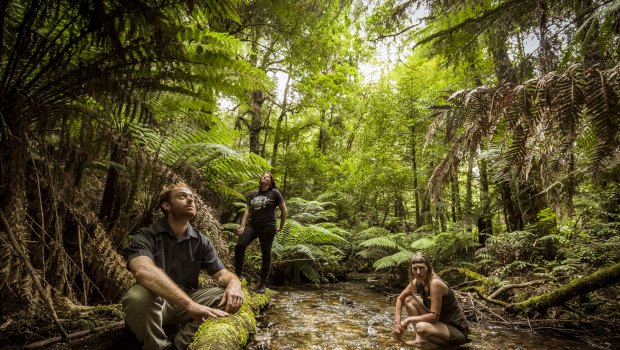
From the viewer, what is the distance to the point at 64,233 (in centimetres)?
299

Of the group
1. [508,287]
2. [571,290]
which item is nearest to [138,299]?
[571,290]

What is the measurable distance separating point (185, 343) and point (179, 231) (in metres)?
0.78

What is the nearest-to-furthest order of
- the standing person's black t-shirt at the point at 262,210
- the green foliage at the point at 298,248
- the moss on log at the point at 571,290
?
the moss on log at the point at 571,290 < the standing person's black t-shirt at the point at 262,210 < the green foliage at the point at 298,248

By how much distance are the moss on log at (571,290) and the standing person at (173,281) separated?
3.64 meters

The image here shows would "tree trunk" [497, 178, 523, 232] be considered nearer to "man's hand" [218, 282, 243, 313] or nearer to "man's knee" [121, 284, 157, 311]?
"man's hand" [218, 282, 243, 313]

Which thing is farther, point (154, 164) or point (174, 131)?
point (174, 131)

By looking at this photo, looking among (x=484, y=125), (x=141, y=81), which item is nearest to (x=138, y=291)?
(x=141, y=81)

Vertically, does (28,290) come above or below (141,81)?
below

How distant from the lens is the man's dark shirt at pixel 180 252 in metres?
2.22

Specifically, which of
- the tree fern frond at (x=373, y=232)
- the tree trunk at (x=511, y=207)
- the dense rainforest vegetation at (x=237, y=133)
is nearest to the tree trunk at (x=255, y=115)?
the dense rainforest vegetation at (x=237, y=133)

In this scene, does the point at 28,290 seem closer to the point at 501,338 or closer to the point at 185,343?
the point at 185,343

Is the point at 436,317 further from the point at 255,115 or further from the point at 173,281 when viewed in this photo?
the point at 255,115

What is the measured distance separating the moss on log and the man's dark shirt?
376cm

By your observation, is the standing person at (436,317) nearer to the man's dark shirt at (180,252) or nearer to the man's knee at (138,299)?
the man's dark shirt at (180,252)
